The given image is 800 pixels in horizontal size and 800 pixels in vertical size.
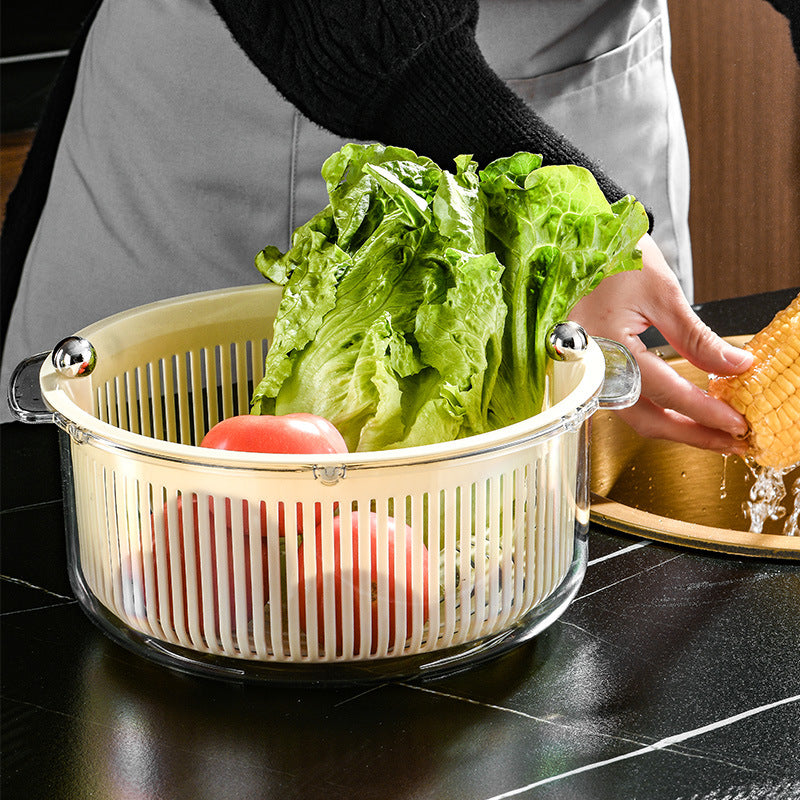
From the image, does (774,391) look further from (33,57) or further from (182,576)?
(33,57)

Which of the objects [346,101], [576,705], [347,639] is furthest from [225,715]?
[346,101]

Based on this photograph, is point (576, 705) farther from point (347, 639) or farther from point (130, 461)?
point (130, 461)

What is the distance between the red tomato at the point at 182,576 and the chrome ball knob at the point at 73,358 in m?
0.12

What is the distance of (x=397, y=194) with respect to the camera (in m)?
0.75

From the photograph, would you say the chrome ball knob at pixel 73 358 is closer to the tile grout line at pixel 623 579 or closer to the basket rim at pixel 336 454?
the basket rim at pixel 336 454

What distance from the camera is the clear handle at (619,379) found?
0.65 m

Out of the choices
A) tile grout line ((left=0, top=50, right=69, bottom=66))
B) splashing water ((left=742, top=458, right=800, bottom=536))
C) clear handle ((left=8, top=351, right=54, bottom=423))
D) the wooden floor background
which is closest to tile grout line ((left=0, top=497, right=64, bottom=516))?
clear handle ((left=8, top=351, right=54, bottom=423))

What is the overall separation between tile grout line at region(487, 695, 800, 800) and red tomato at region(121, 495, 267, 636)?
16 centimetres

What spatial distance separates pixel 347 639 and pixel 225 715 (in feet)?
0.27

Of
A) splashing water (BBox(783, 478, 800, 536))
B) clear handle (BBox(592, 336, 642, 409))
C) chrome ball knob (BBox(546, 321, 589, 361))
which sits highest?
chrome ball knob (BBox(546, 321, 589, 361))

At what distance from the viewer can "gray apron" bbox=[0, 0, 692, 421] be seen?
1.33m

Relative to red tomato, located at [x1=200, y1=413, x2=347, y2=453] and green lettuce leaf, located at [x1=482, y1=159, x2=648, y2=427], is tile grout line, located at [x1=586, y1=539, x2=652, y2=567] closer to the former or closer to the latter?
green lettuce leaf, located at [x1=482, y1=159, x2=648, y2=427]

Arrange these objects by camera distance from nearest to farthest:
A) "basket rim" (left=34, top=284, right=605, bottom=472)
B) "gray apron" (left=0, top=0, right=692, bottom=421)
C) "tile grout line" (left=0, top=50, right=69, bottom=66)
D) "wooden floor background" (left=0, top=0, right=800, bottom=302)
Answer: "basket rim" (left=34, top=284, right=605, bottom=472), "gray apron" (left=0, top=0, right=692, bottom=421), "wooden floor background" (left=0, top=0, right=800, bottom=302), "tile grout line" (left=0, top=50, right=69, bottom=66)

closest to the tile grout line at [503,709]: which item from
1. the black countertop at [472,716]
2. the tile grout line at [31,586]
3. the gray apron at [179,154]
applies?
the black countertop at [472,716]
